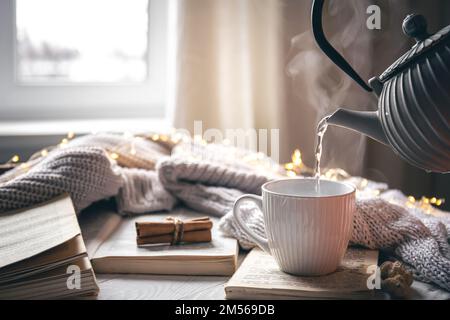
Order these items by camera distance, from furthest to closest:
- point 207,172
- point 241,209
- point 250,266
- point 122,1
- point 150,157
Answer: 1. point 122,1
2. point 150,157
3. point 207,172
4. point 241,209
5. point 250,266

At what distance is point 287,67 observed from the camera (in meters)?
1.78

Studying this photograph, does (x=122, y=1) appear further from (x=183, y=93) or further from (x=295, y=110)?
(x=295, y=110)

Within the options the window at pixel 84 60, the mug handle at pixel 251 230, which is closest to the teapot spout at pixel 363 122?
the mug handle at pixel 251 230

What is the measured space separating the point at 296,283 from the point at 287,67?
1124 mm

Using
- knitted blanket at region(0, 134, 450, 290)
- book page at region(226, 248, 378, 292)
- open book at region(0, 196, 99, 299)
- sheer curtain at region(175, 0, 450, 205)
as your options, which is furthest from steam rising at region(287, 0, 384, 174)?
open book at region(0, 196, 99, 299)

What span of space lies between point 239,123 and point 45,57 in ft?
2.36

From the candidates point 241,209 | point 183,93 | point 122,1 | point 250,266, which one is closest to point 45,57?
point 122,1

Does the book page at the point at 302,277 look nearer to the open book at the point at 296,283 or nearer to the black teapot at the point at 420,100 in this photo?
the open book at the point at 296,283

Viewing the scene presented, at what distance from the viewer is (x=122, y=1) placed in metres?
2.04

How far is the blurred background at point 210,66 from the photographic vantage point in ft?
5.73

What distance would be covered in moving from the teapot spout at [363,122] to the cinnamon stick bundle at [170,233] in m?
0.27

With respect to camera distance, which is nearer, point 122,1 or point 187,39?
point 187,39

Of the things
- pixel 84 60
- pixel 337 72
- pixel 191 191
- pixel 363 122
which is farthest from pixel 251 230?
pixel 84 60
